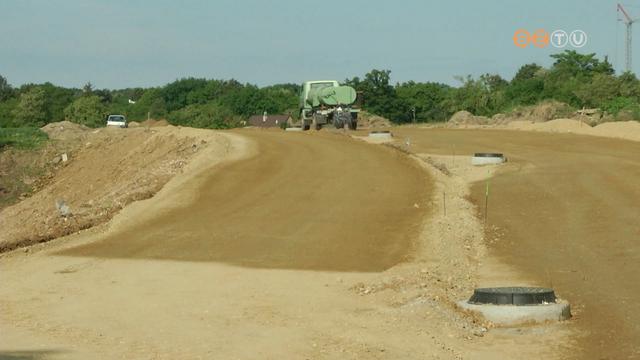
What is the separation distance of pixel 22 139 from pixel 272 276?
42.5m

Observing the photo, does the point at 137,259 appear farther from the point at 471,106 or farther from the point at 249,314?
the point at 471,106

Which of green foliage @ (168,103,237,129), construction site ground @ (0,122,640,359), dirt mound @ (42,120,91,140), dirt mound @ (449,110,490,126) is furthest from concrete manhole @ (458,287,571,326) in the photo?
green foliage @ (168,103,237,129)

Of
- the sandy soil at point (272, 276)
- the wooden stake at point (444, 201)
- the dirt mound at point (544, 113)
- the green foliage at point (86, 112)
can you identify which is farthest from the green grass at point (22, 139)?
the green foliage at point (86, 112)

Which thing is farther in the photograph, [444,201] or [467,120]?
[467,120]

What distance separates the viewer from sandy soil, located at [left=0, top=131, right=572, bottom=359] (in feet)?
41.8

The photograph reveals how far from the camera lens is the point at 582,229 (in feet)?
71.6

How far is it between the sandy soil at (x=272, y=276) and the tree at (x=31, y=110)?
278 ft

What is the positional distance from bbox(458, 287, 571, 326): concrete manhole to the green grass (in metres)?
44.5

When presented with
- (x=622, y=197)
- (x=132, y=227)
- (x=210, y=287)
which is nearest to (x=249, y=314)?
(x=210, y=287)

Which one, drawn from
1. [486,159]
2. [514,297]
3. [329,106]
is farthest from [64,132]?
[514,297]

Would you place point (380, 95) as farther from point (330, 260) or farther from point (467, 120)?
point (330, 260)

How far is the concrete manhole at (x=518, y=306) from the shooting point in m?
13.5

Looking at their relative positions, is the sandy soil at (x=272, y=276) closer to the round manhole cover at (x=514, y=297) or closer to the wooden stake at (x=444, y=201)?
the wooden stake at (x=444, y=201)

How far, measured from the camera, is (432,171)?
1272 inches
